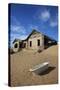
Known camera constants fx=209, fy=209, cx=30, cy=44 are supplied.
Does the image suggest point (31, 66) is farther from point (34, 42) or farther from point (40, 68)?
point (34, 42)

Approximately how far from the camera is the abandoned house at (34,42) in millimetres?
2021

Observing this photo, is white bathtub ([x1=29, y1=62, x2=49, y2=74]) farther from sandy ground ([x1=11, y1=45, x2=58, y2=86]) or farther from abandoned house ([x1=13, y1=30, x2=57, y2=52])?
abandoned house ([x1=13, y1=30, x2=57, y2=52])

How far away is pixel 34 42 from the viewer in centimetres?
205

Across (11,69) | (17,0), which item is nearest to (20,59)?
(11,69)

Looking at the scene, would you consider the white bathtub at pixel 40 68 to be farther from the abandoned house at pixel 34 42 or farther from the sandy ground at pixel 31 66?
the abandoned house at pixel 34 42

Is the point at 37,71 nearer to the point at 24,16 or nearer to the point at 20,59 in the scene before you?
the point at 20,59

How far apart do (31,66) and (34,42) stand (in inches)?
9.3

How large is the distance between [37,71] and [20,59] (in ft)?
0.67

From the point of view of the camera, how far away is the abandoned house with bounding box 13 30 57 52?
2021mm

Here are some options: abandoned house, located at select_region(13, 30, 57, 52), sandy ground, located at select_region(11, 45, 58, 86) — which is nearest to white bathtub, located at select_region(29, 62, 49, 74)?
sandy ground, located at select_region(11, 45, 58, 86)

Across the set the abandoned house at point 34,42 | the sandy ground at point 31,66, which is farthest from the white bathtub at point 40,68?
the abandoned house at point 34,42

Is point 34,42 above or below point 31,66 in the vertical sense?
above

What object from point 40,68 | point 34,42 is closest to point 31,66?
point 40,68

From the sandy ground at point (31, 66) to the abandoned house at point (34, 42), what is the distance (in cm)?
4
